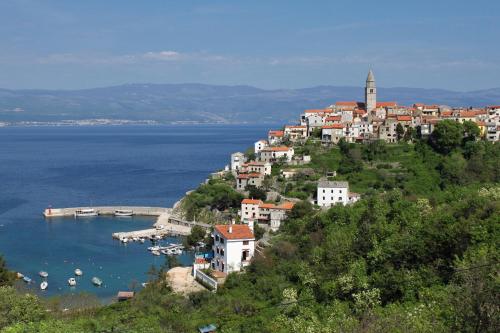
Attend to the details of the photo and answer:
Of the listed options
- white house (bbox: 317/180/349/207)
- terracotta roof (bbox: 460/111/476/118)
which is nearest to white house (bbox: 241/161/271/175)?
white house (bbox: 317/180/349/207)

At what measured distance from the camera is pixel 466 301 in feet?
23.2

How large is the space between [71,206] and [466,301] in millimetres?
39608

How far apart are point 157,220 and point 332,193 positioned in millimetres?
13285

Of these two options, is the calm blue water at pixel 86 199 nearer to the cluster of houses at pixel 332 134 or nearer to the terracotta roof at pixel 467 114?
the cluster of houses at pixel 332 134

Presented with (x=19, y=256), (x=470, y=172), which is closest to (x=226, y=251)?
(x=19, y=256)

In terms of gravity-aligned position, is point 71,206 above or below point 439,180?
below

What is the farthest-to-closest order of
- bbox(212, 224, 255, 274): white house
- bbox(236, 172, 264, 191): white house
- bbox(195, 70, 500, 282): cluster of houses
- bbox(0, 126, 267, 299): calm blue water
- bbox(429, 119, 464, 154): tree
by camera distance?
bbox(236, 172, 264, 191): white house → bbox(429, 119, 464, 154): tree → bbox(195, 70, 500, 282): cluster of houses → bbox(0, 126, 267, 299): calm blue water → bbox(212, 224, 255, 274): white house

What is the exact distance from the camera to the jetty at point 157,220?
113 feet

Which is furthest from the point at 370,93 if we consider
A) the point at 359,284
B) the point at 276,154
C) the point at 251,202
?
the point at 359,284

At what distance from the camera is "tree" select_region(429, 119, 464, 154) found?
34.5 metres

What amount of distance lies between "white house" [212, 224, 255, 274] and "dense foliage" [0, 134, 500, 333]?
117 cm

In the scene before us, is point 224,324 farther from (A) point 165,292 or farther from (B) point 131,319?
(A) point 165,292

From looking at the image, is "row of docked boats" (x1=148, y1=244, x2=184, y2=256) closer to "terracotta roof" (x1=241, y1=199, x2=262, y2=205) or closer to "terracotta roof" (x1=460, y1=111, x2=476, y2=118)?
"terracotta roof" (x1=241, y1=199, x2=262, y2=205)

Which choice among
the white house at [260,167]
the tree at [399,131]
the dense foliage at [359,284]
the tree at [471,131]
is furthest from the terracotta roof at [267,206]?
the tree at [471,131]
